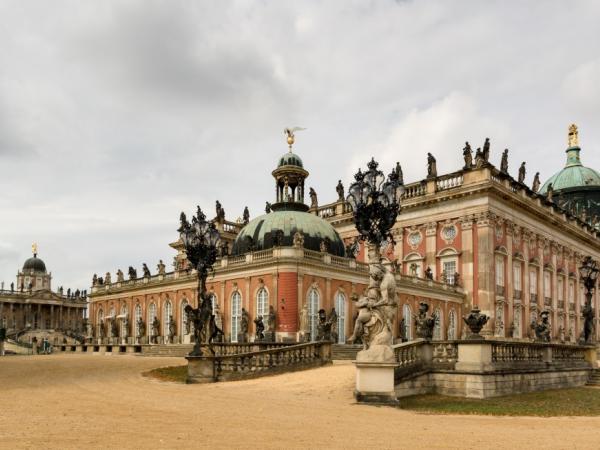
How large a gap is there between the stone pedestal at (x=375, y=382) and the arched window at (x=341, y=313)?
2406 cm

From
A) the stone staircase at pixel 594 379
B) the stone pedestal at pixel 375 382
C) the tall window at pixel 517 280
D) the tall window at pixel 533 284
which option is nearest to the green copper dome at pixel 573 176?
the tall window at pixel 533 284

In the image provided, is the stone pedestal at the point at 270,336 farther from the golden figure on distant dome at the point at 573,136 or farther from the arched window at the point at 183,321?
the golden figure on distant dome at the point at 573,136

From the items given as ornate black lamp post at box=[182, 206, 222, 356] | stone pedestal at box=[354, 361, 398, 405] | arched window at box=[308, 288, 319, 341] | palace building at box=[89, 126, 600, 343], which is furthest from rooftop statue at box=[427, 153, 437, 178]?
stone pedestal at box=[354, 361, 398, 405]

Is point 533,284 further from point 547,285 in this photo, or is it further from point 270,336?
point 270,336

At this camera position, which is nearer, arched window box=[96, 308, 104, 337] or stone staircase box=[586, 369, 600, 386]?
stone staircase box=[586, 369, 600, 386]

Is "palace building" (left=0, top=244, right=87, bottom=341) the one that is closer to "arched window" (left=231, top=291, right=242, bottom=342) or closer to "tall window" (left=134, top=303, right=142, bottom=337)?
"tall window" (left=134, top=303, right=142, bottom=337)

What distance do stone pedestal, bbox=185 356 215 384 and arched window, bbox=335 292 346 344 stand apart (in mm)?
19151

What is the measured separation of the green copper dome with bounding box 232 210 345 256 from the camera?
139 feet

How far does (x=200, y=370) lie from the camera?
854 inches

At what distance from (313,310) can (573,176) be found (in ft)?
178

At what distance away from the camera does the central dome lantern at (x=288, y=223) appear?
139 ft

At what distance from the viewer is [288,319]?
3772cm

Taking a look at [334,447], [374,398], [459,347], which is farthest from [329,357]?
[334,447]

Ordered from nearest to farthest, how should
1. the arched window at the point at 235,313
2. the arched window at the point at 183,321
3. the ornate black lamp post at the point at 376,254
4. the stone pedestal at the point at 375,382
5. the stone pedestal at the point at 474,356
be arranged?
the stone pedestal at the point at 375,382
the ornate black lamp post at the point at 376,254
the stone pedestal at the point at 474,356
the arched window at the point at 235,313
the arched window at the point at 183,321
